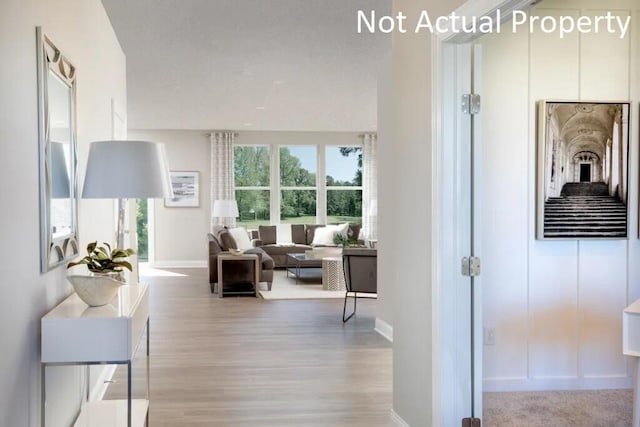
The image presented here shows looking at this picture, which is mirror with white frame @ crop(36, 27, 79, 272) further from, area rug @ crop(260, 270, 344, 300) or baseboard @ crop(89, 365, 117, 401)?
area rug @ crop(260, 270, 344, 300)

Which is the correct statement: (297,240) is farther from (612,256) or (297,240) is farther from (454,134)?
(454,134)

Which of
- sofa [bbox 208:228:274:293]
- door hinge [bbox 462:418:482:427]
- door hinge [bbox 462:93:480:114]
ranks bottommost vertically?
door hinge [bbox 462:418:482:427]

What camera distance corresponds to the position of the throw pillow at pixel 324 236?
12344 mm

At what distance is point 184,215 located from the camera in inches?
514

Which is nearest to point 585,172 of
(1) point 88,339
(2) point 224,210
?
(1) point 88,339

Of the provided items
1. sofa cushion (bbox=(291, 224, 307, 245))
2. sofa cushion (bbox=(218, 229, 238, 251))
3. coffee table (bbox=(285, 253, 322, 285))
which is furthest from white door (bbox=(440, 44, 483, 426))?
sofa cushion (bbox=(291, 224, 307, 245))

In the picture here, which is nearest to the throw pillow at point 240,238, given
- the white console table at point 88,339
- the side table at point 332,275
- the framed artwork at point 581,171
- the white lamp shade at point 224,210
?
the white lamp shade at point 224,210

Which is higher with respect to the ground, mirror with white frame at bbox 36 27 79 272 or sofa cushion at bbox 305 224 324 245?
mirror with white frame at bbox 36 27 79 272

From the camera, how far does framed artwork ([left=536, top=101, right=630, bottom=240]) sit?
4.32m

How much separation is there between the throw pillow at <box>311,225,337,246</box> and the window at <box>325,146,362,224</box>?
0.99 m

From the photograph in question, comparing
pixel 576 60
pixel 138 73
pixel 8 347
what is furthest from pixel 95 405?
pixel 138 73

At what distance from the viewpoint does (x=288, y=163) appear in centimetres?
1340

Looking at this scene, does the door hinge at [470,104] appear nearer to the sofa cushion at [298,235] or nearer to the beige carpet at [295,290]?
the beige carpet at [295,290]

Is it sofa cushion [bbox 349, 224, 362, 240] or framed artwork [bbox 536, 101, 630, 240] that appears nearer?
framed artwork [bbox 536, 101, 630, 240]
